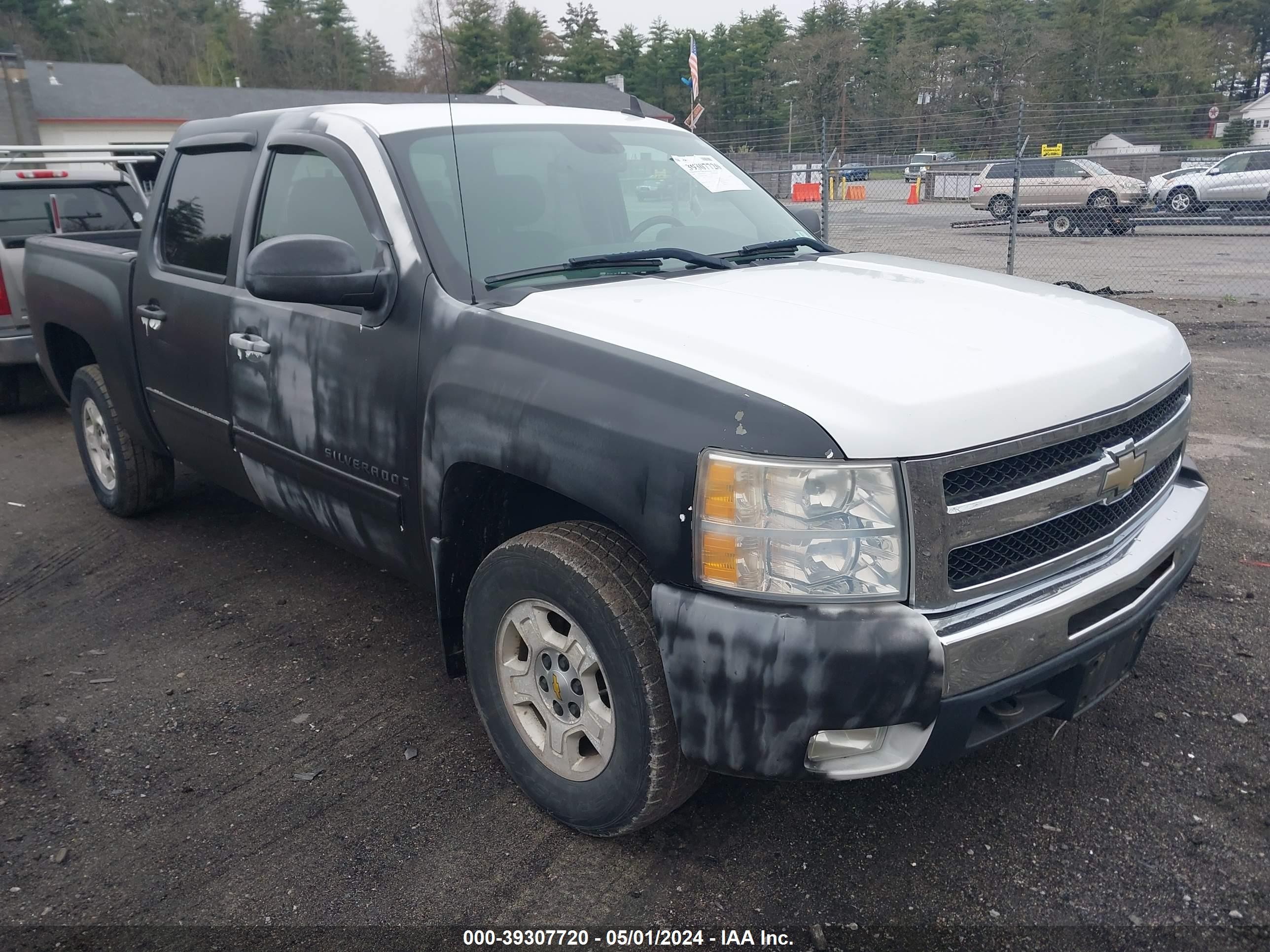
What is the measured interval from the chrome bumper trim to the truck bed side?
381cm

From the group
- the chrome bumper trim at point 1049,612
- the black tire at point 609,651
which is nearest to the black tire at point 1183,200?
the chrome bumper trim at point 1049,612

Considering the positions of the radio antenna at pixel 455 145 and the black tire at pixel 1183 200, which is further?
the black tire at pixel 1183 200

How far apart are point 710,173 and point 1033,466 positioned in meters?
2.08

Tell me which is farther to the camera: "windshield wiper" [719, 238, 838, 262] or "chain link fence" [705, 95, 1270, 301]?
A: "chain link fence" [705, 95, 1270, 301]

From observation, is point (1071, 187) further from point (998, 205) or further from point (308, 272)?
point (308, 272)

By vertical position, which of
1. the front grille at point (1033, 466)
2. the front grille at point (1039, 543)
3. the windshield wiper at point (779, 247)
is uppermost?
the windshield wiper at point (779, 247)

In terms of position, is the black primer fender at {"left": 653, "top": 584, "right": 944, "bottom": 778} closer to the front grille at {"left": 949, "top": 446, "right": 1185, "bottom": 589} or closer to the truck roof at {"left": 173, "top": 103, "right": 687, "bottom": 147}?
the front grille at {"left": 949, "top": 446, "right": 1185, "bottom": 589}

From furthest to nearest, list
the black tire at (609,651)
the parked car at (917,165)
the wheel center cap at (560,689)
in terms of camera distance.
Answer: the parked car at (917,165)
the wheel center cap at (560,689)
the black tire at (609,651)

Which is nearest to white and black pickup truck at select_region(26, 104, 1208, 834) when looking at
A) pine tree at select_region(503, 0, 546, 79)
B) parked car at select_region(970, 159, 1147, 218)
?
pine tree at select_region(503, 0, 546, 79)

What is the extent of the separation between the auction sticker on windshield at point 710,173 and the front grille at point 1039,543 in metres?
1.84

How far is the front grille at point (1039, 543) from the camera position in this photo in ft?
7.17

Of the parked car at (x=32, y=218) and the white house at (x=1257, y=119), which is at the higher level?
the white house at (x=1257, y=119)

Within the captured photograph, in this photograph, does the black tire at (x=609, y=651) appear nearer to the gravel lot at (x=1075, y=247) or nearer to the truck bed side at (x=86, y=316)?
the truck bed side at (x=86, y=316)

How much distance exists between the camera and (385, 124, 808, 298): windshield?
3.02 m
